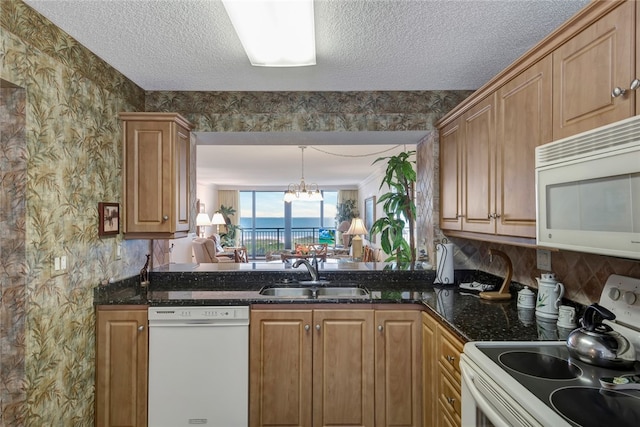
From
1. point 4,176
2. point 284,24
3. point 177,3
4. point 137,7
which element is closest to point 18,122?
point 4,176

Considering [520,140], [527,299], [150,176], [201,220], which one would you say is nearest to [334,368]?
[527,299]

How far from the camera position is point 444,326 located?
191 cm

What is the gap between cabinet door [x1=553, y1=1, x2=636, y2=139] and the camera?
1.17m

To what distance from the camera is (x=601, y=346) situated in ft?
4.20

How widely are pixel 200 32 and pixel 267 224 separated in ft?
33.9

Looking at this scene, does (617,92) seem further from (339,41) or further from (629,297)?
(339,41)

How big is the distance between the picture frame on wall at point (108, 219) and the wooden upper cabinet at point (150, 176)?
8 cm

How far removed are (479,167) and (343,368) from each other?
1540mm

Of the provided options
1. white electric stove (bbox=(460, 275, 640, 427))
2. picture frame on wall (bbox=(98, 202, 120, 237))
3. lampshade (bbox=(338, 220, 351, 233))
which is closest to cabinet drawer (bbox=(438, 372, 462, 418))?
white electric stove (bbox=(460, 275, 640, 427))

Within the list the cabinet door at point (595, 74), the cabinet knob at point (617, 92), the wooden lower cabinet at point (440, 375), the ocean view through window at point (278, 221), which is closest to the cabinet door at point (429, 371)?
the wooden lower cabinet at point (440, 375)

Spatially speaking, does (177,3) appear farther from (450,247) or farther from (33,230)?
(450,247)

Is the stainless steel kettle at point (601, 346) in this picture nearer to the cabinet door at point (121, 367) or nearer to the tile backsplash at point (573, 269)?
the tile backsplash at point (573, 269)

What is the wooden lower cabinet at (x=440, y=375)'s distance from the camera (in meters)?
1.75

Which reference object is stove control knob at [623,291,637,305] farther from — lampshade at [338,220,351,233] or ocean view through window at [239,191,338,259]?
ocean view through window at [239,191,338,259]
